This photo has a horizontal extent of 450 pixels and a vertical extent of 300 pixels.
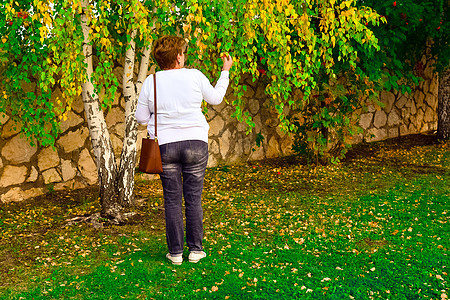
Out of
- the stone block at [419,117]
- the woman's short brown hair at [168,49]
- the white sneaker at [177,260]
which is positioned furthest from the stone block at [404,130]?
the woman's short brown hair at [168,49]

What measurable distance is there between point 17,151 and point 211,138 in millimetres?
2948

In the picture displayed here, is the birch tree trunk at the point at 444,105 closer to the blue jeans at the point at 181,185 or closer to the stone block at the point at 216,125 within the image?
the stone block at the point at 216,125

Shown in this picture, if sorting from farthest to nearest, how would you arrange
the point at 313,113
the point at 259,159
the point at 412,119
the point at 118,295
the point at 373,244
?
the point at 412,119 < the point at 259,159 < the point at 313,113 < the point at 373,244 < the point at 118,295

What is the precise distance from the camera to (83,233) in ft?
15.1

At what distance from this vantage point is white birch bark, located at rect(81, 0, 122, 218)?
4855 millimetres

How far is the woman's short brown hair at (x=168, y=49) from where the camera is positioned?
3408mm

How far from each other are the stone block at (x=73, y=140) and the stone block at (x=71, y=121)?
81 millimetres

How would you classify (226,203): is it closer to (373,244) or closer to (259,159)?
(373,244)

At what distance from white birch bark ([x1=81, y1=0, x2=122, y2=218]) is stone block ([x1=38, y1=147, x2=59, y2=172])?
122 centimetres

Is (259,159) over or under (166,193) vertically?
under

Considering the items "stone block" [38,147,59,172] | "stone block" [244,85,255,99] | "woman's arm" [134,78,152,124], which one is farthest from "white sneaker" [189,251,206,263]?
"stone block" [244,85,255,99]

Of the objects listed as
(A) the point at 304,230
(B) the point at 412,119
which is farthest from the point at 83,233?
(B) the point at 412,119

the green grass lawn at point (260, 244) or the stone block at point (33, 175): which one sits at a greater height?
the stone block at point (33, 175)

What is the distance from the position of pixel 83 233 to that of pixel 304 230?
2.13 meters
